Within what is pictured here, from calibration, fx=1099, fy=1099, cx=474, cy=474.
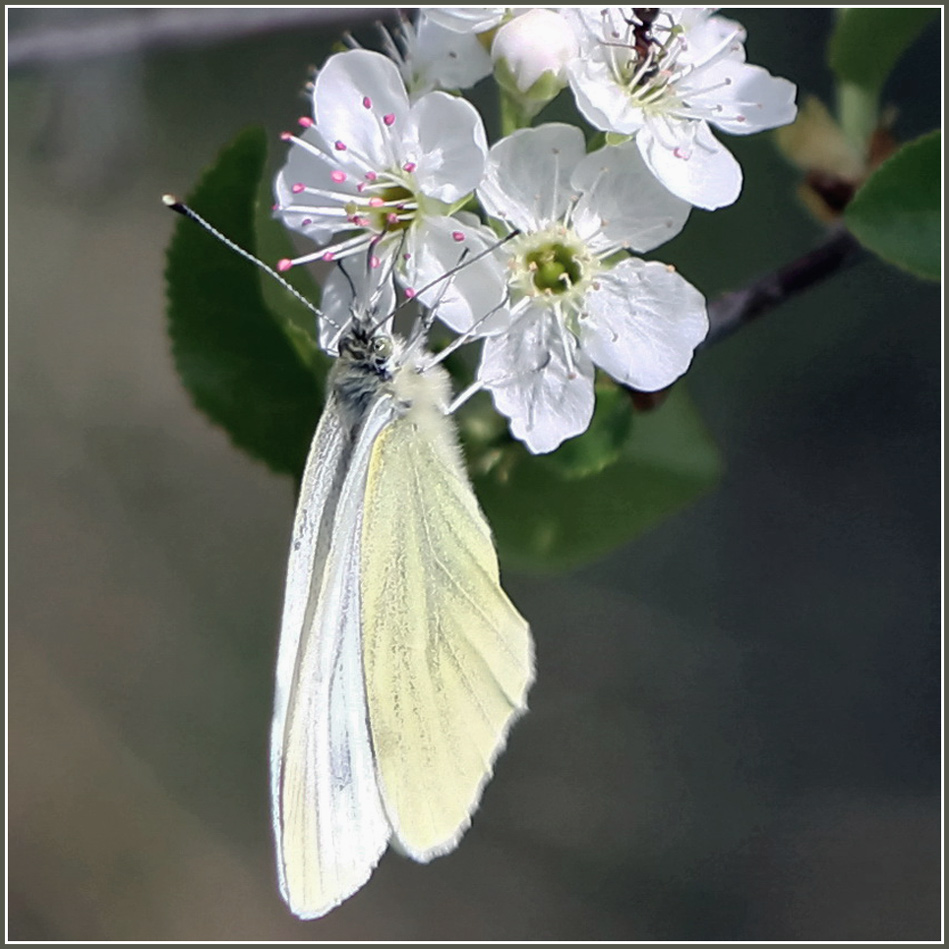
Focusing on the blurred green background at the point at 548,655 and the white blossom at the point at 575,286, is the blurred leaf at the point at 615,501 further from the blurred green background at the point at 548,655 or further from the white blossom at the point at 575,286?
the blurred green background at the point at 548,655

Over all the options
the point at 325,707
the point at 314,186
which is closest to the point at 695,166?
the point at 314,186

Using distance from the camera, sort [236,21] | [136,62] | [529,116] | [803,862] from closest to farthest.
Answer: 1. [529,116]
2. [236,21]
3. [136,62]
4. [803,862]

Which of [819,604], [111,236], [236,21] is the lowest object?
[819,604]

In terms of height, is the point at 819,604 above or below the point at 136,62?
below

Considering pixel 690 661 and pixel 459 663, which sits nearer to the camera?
pixel 459 663

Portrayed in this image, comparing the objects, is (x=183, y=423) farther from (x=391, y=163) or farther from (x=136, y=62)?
(x=391, y=163)

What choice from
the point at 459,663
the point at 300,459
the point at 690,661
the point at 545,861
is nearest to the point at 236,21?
the point at 300,459

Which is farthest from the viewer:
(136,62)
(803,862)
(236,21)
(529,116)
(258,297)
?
(803,862)
